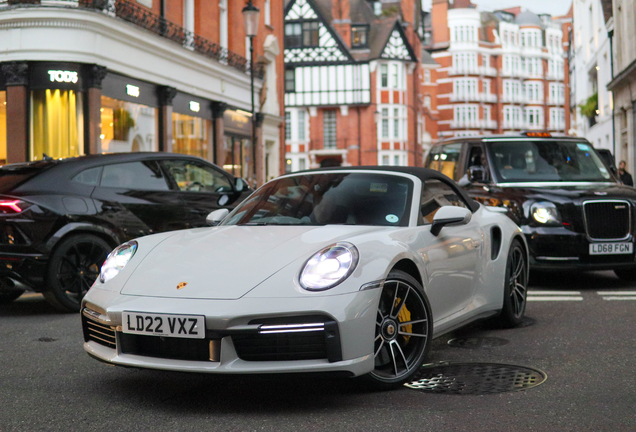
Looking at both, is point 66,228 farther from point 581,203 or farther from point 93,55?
point 93,55

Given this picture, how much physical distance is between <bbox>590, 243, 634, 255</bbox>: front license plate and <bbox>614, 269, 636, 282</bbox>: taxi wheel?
35.4 inches

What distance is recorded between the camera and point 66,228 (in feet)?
25.0

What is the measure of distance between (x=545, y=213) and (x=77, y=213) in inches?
202

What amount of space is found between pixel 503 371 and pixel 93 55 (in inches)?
612

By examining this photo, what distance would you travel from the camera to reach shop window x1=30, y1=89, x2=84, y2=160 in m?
17.9

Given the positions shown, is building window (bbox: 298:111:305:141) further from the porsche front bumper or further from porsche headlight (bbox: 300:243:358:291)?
the porsche front bumper

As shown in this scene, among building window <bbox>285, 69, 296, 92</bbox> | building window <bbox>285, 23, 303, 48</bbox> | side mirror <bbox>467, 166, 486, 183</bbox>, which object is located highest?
building window <bbox>285, 23, 303, 48</bbox>

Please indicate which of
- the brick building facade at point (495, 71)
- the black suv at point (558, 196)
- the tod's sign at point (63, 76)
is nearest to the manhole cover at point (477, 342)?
the black suv at point (558, 196)

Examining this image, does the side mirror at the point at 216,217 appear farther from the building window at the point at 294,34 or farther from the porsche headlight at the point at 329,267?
the building window at the point at 294,34

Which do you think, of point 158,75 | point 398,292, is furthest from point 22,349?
point 158,75

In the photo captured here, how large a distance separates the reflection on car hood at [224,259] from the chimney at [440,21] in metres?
97.9

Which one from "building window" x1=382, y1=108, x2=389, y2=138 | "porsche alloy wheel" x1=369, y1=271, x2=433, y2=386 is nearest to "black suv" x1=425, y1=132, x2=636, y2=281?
"porsche alloy wheel" x1=369, y1=271, x2=433, y2=386

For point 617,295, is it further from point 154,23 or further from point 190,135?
point 190,135

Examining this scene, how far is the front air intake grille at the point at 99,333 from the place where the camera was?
14.2ft
